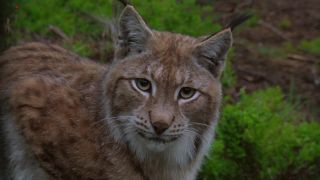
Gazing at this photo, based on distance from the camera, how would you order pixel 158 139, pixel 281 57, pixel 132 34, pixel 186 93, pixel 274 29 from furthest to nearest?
1. pixel 274 29
2. pixel 281 57
3. pixel 132 34
4. pixel 186 93
5. pixel 158 139

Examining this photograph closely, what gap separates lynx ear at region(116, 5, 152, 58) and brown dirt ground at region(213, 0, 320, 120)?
310cm

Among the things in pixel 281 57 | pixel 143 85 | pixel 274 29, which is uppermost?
pixel 143 85

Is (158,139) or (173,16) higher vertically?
(158,139)

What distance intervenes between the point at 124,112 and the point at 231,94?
319 centimetres

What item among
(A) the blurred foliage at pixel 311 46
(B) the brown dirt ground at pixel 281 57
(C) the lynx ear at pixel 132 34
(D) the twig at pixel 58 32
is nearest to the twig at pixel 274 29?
(B) the brown dirt ground at pixel 281 57

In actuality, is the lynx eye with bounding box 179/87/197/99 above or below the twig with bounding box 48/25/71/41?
above

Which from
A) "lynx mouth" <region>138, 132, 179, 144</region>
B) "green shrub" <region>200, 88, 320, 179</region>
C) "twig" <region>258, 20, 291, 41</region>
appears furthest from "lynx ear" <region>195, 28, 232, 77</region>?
"twig" <region>258, 20, 291, 41</region>

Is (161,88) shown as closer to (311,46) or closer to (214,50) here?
(214,50)

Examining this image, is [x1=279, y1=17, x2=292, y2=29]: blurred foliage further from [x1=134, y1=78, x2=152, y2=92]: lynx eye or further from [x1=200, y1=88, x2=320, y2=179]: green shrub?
[x1=134, y1=78, x2=152, y2=92]: lynx eye

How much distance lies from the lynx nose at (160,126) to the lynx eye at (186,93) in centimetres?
29

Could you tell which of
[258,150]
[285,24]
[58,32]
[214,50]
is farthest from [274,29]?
[214,50]

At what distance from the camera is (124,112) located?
551cm

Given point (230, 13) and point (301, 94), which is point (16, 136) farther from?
point (230, 13)

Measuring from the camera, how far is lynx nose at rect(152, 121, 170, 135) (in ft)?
17.2
